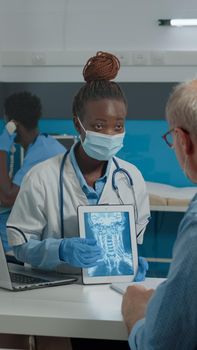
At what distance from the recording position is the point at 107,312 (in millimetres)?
1614

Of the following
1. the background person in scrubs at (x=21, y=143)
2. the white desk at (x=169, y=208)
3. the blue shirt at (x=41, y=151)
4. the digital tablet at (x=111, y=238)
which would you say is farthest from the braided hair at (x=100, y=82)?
the white desk at (x=169, y=208)

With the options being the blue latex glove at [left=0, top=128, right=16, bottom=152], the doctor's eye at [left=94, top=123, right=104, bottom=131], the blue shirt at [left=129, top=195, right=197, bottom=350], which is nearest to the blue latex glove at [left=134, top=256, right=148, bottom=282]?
the doctor's eye at [left=94, top=123, right=104, bottom=131]

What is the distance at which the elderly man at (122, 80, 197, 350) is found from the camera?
3.96 ft

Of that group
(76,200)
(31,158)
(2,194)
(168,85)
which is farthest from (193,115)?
(168,85)

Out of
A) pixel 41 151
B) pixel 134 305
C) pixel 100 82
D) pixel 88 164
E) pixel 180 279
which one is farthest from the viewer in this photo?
pixel 41 151

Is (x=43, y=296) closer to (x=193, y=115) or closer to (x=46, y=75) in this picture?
(x=193, y=115)

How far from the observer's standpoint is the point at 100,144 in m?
2.28

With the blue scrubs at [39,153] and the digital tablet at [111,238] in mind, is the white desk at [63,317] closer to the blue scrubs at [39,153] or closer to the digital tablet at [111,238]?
the digital tablet at [111,238]

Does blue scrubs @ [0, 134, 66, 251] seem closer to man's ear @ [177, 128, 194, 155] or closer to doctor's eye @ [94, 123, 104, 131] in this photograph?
doctor's eye @ [94, 123, 104, 131]

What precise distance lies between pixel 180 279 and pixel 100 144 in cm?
111

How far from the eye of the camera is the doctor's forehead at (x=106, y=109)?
2.23 m

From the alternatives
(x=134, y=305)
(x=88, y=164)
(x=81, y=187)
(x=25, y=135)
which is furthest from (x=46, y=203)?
(x=25, y=135)

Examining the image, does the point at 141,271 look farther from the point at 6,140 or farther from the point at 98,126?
the point at 6,140

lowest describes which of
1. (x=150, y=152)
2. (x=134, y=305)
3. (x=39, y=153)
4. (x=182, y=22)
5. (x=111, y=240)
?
(x=150, y=152)
